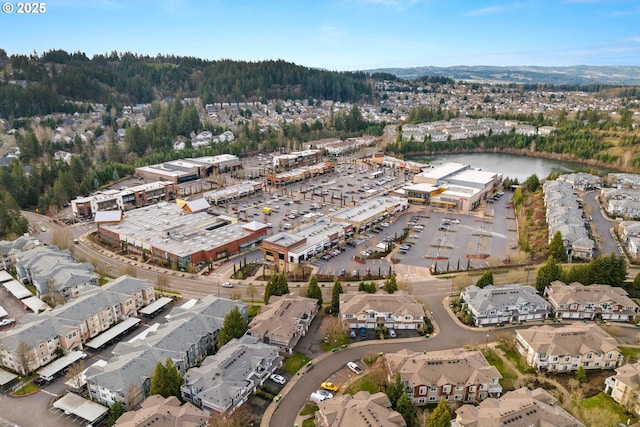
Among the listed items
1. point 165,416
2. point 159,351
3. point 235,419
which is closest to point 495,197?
point 159,351

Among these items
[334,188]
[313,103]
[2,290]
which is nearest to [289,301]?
[2,290]

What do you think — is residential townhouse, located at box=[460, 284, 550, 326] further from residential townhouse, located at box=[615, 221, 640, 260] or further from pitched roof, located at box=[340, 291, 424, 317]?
residential townhouse, located at box=[615, 221, 640, 260]

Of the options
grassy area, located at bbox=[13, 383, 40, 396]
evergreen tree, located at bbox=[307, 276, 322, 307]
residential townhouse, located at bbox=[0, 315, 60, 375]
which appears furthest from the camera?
evergreen tree, located at bbox=[307, 276, 322, 307]

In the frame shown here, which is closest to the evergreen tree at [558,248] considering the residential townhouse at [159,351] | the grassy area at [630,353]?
the grassy area at [630,353]

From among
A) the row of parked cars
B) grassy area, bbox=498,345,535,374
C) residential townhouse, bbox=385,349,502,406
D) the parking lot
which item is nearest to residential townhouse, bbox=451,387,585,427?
residential townhouse, bbox=385,349,502,406

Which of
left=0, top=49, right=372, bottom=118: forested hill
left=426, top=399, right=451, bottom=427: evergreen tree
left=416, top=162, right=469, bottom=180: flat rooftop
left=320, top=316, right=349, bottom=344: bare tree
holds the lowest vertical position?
left=320, top=316, right=349, bottom=344: bare tree

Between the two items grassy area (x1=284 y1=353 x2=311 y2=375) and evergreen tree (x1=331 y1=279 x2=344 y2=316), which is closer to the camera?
grassy area (x1=284 y1=353 x2=311 y2=375)
